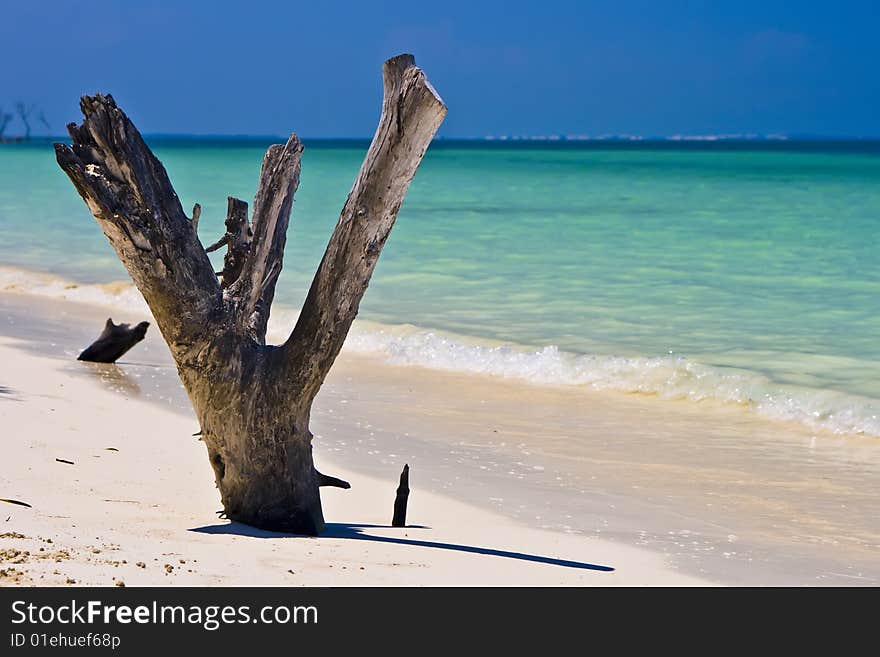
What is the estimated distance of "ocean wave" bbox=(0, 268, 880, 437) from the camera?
26.1 ft

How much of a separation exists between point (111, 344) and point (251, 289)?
4.54 meters

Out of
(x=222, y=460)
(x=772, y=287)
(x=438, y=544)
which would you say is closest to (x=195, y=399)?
(x=222, y=460)

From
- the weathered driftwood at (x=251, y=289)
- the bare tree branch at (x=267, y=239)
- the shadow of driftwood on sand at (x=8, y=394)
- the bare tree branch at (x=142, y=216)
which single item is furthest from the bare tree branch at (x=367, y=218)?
the shadow of driftwood on sand at (x=8, y=394)

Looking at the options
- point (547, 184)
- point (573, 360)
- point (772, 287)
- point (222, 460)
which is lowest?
point (222, 460)

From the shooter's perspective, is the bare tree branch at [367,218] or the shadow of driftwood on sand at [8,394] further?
the shadow of driftwood on sand at [8,394]

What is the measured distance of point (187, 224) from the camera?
4340mm

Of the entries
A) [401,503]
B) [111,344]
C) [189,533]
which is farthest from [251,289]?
[111,344]

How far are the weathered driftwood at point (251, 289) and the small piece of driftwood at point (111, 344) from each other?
435 centimetres

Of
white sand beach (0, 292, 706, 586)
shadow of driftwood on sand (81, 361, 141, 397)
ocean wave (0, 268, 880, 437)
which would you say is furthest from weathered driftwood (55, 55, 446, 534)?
ocean wave (0, 268, 880, 437)

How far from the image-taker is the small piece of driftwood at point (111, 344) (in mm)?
8742

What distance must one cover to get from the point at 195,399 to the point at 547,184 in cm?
3665

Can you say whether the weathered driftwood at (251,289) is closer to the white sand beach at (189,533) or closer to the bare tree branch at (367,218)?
the bare tree branch at (367,218)

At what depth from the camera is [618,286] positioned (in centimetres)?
1405

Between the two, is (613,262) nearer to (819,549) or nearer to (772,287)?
(772,287)
